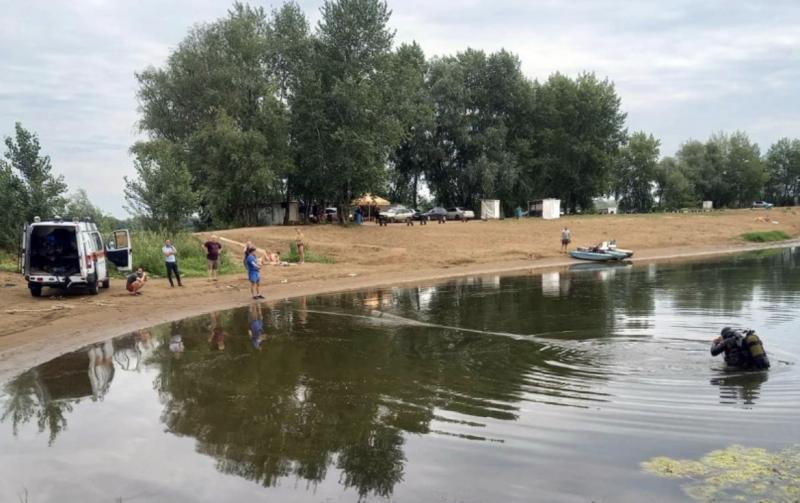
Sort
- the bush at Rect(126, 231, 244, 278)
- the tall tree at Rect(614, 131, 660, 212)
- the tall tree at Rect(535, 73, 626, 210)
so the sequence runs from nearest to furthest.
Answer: the bush at Rect(126, 231, 244, 278) < the tall tree at Rect(535, 73, 626, 210) < the tall tree at Rect(614, 131, 660, 212)

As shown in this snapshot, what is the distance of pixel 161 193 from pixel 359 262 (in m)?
10.3

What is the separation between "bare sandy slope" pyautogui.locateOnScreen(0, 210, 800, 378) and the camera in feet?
50.1

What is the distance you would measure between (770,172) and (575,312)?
117253mm

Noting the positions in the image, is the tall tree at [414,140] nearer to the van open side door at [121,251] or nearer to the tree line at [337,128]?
the tree line at [337,128]

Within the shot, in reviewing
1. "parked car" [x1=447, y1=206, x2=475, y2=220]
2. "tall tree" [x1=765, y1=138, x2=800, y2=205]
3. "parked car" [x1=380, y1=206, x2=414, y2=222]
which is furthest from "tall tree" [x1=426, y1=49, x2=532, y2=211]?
"tall tree" [x1=765, y1=138, x2=800, y2=205]

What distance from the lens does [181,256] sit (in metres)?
28.3

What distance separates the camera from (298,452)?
727cm

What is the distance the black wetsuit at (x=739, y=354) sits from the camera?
35.7 ft

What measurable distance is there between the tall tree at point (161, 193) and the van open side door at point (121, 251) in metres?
5.97

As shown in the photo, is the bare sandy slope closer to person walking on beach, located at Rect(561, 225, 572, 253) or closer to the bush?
person walking on beach, located at Rect(561, 225, 572, 253)

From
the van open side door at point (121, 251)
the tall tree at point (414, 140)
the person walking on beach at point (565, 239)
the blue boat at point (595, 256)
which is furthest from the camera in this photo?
the tall tree at point (414, 140)

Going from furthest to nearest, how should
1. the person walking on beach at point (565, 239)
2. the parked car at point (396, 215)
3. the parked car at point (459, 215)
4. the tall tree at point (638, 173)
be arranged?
the tall tree at point (638, 173)
the parked car at point (459, 215)
the parked car at point (396, 215)
the person walking on beach at point (565, 239)

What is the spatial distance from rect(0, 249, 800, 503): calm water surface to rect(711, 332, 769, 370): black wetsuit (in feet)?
0.88

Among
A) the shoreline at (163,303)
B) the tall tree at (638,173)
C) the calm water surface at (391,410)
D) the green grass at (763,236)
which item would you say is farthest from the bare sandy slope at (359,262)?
the tall tree at (638,173)
